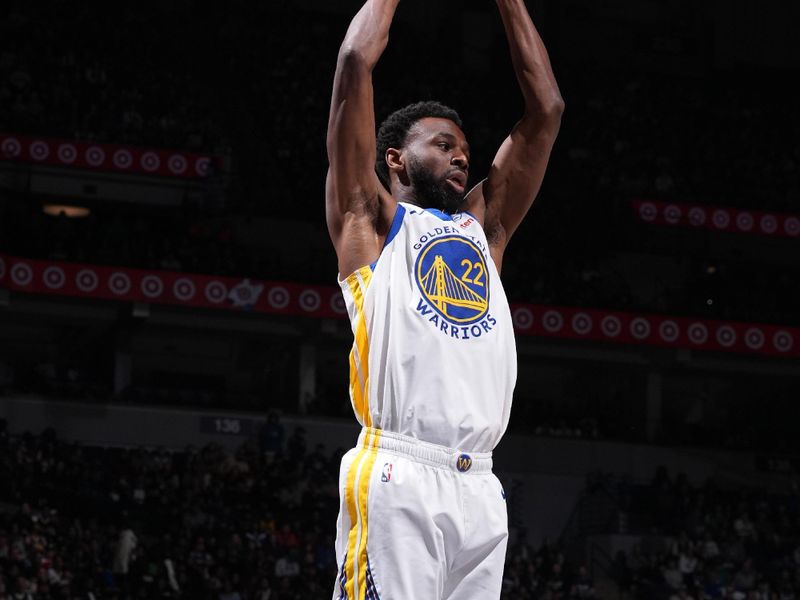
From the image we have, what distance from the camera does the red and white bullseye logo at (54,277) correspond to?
23.2 metres

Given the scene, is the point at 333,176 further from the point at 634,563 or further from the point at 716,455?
the point at 716,455

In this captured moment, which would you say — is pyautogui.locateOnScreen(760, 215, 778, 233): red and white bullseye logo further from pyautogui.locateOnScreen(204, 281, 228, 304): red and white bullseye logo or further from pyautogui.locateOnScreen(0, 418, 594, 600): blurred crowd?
pyautogui.locateOnScreen(204, 281, 228, 304): red and white bullseye logo

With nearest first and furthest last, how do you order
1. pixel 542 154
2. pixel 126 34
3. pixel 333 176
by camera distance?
1. pixel 333 176
2. pixel 542 154
3. pixel 126 34

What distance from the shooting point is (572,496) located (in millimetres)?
25234

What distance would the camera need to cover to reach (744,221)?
28.4 meters

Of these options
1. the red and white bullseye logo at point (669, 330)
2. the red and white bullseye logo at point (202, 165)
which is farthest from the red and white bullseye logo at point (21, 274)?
the red and white bullseye logo at point (669, 330)

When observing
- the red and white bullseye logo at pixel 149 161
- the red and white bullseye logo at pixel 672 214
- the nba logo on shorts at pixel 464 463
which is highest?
the red and white bullseye logo at pixel 149 161

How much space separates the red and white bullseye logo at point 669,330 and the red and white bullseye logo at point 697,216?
11.2ft

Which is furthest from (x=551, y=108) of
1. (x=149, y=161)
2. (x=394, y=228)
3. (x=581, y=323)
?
(x=149, y=161)

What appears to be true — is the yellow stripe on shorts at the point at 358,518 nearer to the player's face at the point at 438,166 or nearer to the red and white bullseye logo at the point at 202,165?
the player's face at the point at 438,166

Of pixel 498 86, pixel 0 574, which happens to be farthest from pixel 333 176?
pixel 498 86

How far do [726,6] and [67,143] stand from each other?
59.7 feet

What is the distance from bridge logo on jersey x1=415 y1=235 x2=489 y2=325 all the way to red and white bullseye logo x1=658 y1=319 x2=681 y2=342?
73.5 ft

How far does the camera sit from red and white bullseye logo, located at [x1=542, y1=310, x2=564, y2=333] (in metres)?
25.3
